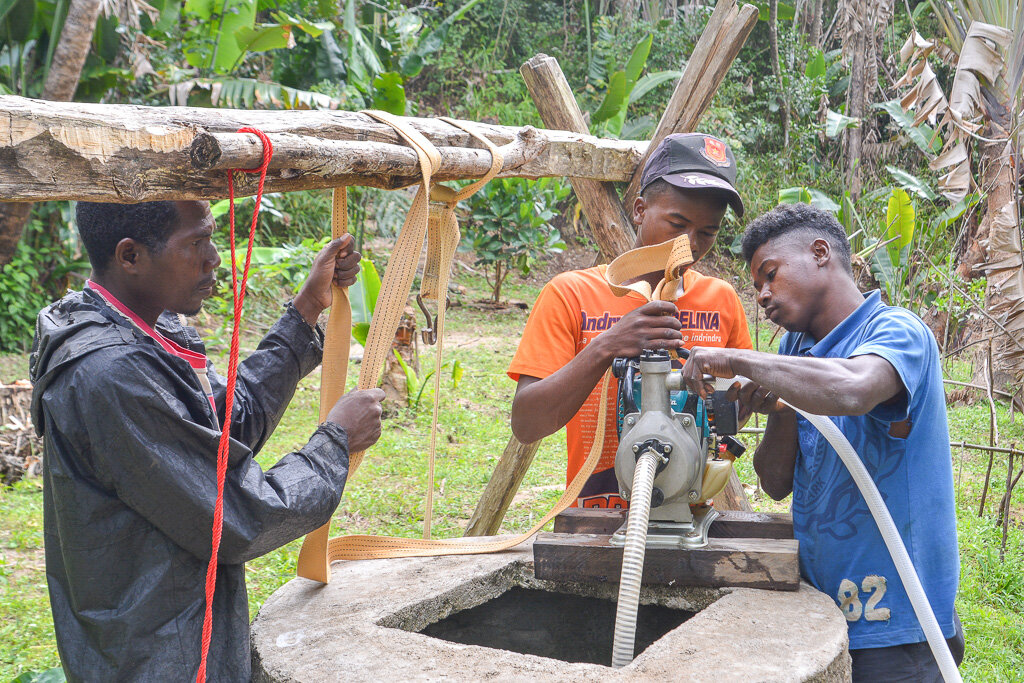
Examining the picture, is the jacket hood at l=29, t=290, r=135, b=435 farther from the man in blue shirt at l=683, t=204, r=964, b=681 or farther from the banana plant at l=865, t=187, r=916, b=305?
the banana plant at l=865, t=187, r=916, b=305

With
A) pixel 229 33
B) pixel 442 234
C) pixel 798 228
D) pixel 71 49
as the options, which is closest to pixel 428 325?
pixel 442 234

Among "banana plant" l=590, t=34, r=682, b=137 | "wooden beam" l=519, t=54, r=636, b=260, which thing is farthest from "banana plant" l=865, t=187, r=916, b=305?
"banana plant" l=590, t=34, r=682, b=137

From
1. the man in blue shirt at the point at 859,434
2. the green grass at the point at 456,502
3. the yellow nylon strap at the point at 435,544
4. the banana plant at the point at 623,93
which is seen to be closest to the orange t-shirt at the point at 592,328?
the yellow nylon strap at the point at 435,544

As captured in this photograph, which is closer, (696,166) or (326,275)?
(326,275)

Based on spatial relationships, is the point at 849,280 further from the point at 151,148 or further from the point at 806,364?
the point at 151,148

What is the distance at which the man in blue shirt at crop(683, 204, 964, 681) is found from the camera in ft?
5.66

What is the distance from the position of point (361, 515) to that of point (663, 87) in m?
10.9

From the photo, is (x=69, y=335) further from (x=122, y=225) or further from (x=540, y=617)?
(x=540, y=617)

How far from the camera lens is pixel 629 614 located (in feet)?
5.55

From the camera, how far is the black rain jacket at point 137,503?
1532 millimetres

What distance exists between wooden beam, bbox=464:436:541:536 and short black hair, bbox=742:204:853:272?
1514 millimetres

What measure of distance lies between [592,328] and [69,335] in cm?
133

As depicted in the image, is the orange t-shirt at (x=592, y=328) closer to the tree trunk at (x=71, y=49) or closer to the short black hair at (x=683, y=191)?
the short black hair at (x=683, y=191)

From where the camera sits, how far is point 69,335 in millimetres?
1611
